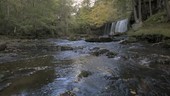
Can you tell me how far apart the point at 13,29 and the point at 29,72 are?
24836mm

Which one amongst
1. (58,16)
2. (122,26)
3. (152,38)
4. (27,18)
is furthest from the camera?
(58,16)

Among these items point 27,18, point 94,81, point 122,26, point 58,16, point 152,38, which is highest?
point 58,16

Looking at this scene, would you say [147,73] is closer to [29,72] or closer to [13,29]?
[29,72]

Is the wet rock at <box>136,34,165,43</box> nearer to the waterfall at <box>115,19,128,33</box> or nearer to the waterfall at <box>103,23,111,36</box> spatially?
the waterfall at <box>115,19,128,33</box>

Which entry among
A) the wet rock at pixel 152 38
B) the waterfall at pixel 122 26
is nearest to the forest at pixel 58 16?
the waterfall at pixel 122 26

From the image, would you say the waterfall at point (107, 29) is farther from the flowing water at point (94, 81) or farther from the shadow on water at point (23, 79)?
the shadow on water at point (23, 79)

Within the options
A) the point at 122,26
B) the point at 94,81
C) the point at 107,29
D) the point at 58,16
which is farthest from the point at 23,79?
the point at 58,16

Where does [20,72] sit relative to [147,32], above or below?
below

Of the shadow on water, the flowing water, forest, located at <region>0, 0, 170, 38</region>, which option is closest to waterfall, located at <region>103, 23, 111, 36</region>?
forest, located at <region>0, 0, 170, 38</region>

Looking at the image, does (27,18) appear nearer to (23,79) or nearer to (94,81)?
(23,79)

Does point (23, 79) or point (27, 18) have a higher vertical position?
point (27, 18)

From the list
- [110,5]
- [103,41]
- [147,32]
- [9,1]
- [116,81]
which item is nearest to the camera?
[116,81]

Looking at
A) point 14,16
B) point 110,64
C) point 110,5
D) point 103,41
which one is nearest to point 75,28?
point 110,5

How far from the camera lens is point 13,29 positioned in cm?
3164
